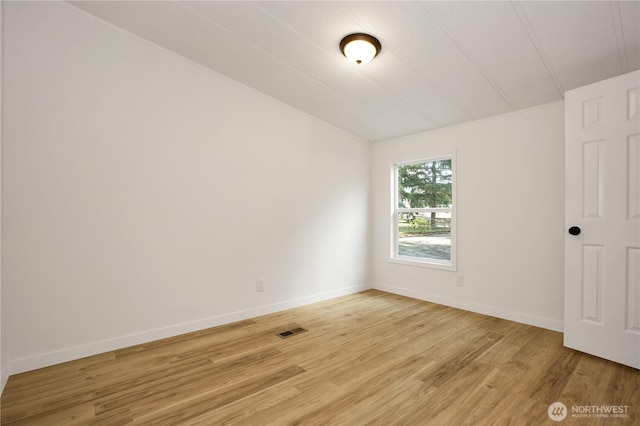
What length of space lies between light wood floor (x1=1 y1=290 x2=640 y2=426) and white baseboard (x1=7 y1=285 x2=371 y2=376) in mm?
70

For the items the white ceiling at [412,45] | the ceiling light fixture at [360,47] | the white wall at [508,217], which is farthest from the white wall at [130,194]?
the white wall at [508,217]

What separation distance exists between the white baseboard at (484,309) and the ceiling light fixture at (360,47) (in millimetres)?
2979

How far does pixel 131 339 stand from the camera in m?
2.65

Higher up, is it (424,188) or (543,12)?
(543,12)

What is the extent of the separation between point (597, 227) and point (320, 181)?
286 centimetres

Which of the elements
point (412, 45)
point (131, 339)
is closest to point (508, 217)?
point (412, 45)

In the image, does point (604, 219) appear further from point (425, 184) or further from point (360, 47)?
point (360, 47)

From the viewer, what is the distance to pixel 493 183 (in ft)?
11.4

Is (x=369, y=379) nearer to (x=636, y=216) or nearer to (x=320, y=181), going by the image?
(x=636, y=216)

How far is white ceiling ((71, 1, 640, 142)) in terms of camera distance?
2.07m

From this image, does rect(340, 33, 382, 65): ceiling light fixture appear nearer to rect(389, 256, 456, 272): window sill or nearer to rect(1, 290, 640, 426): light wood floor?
rect(1, 290, 640, 426): light wood floor

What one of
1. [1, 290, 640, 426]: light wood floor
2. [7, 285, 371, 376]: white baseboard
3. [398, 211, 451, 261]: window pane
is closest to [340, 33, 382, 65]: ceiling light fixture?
[398, 211, 451, 261]: window pane

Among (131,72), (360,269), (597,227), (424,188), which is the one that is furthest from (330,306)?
(131,72)

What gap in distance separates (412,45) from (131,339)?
347 cm
